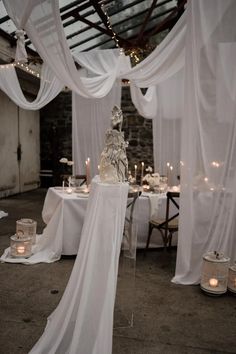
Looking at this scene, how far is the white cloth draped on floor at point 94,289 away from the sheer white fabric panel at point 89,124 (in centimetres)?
327

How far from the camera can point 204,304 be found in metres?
2.83

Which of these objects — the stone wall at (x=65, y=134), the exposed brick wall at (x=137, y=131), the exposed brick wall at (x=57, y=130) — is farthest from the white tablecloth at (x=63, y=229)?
the exposed brick wall at (x=57, y=130)

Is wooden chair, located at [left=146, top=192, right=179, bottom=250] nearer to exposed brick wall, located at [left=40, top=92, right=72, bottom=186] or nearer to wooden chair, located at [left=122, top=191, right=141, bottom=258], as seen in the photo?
wooden chair, located at [left=122, top=191, right=141, bottom=258]

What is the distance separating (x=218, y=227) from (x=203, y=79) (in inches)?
54.4

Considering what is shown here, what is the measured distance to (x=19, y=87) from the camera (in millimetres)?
4406

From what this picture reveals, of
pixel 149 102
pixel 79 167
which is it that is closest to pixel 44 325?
pixel 79 167

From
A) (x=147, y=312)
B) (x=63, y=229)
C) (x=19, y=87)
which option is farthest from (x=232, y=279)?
(x=19, y=87)

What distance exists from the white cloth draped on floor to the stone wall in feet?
20.7

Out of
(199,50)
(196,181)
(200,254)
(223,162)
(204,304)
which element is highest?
(199,50)

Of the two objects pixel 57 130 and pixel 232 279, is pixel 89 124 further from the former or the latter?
pixel 57 130

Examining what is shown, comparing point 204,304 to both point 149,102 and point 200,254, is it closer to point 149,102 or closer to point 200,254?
A: point 200,254

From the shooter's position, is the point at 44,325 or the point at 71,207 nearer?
the point at 44,325

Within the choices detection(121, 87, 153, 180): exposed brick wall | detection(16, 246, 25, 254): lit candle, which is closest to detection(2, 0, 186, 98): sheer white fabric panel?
detection(16, 246, 25, 254): lit candle

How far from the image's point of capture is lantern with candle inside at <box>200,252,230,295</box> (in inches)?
116
